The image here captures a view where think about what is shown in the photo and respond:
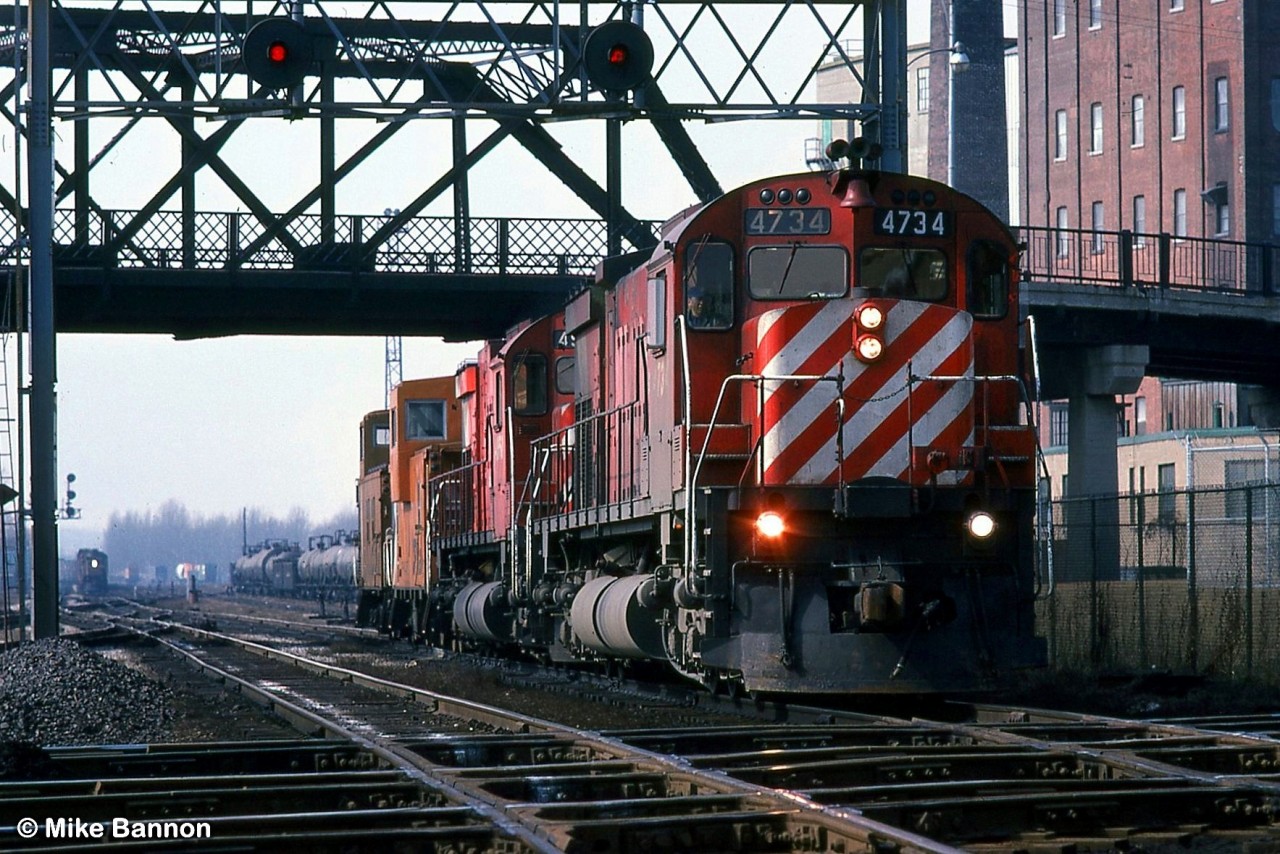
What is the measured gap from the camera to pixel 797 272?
13398mm

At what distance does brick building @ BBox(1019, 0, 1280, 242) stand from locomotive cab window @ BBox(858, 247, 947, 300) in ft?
164

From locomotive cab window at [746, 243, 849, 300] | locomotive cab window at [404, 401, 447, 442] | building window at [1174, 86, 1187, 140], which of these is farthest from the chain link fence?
building window at [1174, 86, 1187, 140]

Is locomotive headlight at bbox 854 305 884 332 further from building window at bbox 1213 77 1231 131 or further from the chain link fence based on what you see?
building window at bbox 1213 77 1231 131

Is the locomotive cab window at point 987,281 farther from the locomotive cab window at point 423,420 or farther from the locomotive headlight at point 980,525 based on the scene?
the locomotive cab window at point 423,420

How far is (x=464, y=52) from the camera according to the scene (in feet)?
87.9

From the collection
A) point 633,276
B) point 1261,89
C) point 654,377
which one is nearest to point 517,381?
point 633,276

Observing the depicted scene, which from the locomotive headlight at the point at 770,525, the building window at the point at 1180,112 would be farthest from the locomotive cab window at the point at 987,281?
the building window at the point at 1180,112

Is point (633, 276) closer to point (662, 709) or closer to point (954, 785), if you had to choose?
point (662, 709)

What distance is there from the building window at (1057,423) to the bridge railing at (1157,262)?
4879 millimetres

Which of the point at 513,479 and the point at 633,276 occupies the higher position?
the point at 633,276

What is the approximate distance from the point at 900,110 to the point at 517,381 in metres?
5.31

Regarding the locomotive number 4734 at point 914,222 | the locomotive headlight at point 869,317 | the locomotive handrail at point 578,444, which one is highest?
the locomotive number 4734 at point 914,222

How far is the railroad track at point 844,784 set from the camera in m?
7.07

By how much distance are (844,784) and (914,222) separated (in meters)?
5.67
